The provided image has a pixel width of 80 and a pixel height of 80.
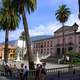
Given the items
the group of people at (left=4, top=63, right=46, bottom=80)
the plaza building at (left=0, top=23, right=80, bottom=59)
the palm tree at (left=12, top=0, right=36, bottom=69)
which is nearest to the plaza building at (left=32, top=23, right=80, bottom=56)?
the plaza building at (left=0, top=23, right=80, bottom=59)

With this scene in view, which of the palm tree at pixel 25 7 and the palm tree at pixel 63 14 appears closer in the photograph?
the palm tree at pixel 25 7

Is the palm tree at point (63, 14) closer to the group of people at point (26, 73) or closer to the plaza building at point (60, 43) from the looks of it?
the plaza building at point (60, 43)

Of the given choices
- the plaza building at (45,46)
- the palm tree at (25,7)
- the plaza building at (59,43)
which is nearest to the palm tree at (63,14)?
the plaza building at (59,43)

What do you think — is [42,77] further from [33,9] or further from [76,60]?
[76,60]

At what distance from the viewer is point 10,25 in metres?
53.7

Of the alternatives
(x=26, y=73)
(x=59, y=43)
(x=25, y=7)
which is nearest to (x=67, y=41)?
(x=59, y=43)

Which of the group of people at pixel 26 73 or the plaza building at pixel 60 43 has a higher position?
the plaza building at pixel 60 43

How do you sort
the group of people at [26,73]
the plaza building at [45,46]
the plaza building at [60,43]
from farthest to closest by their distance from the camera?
1. the plaza building at [45,46]
2. the plaza building at [60,43]
3. the group of people at [26,73]

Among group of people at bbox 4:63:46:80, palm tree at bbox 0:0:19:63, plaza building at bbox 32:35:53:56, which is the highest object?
palm tree at bbox 0:0:19:63

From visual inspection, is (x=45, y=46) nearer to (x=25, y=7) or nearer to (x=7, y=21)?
(x=7, y=21)

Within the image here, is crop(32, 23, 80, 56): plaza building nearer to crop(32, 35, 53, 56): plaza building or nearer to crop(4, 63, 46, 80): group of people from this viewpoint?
crop(32, 35, 53, 56): plaza building

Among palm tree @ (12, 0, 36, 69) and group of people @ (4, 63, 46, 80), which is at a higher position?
palm tree @ (12, 0, 36, 69)

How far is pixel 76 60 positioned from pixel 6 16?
20782mm

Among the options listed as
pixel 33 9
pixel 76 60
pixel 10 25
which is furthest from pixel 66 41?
pixel 33 9
